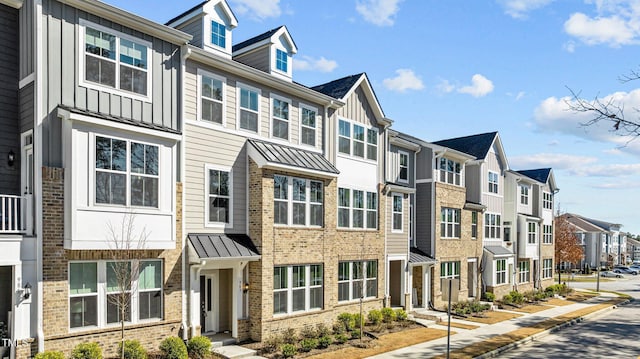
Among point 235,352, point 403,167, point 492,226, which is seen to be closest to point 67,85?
point 235,352

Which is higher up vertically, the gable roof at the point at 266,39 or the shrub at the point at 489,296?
the gable roof at the point at 266,39

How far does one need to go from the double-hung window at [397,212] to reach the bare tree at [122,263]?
14.2m

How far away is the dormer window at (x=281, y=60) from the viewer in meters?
20.1

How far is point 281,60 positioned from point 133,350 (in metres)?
12.2

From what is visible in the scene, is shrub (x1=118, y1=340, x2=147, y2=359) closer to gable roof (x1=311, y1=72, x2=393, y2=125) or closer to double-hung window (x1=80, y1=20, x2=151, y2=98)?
double-hung window (x1=80, y1=20, x2=151, y2=98)

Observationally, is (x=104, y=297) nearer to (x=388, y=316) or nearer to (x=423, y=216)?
(x=388, y=316)

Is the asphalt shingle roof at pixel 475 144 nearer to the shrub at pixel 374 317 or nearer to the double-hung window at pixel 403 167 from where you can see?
the double-hung window at pixel 403 167

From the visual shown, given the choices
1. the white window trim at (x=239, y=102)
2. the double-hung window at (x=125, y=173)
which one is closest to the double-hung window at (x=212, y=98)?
the white window trim at (x=239, y=102)

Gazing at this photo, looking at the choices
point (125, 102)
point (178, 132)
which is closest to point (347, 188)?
point (178, 132)

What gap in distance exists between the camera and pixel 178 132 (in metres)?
15.0

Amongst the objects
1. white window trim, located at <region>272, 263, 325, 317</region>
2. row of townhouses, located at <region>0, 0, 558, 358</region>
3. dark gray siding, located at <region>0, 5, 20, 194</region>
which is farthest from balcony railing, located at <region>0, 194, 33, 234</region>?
white window trim, located at <region>272, 263, 325, 317</region>

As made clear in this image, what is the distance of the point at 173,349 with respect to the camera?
14031 millimetres

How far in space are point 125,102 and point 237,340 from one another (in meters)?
8.62

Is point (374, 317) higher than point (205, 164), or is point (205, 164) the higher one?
point (205, 164)
